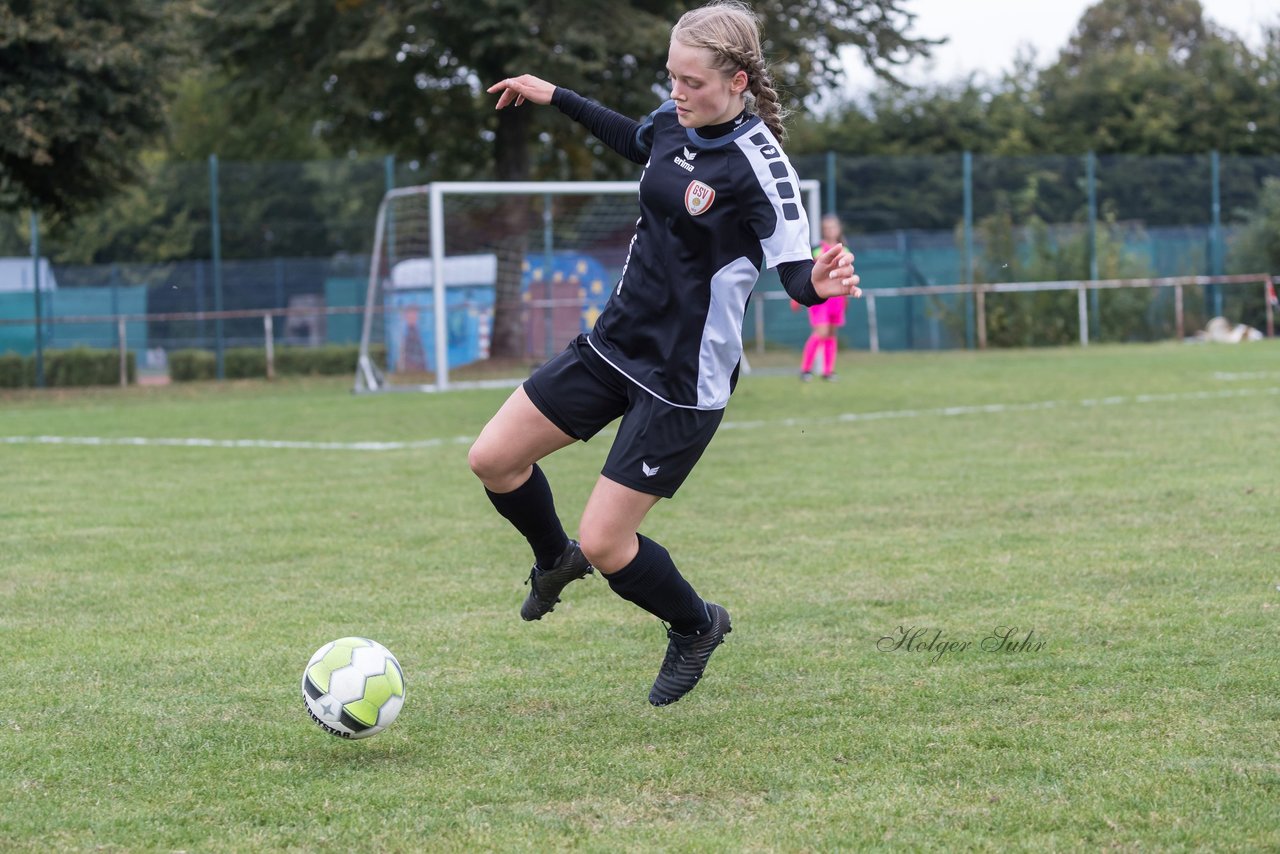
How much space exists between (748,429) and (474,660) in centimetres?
822

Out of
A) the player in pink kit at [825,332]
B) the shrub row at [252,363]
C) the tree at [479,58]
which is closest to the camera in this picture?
the player in pink kit at [825,332]

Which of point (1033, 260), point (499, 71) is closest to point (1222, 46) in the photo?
point (1033, 260)

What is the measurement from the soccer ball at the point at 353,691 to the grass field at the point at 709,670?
9 cm

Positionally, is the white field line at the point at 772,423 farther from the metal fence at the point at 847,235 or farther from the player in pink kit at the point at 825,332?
the metal fence at the point at 847,235

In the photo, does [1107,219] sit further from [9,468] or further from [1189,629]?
[1189,629]

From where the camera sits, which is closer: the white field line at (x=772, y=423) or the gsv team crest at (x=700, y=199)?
the gsv team crest at (x=700, y=199)

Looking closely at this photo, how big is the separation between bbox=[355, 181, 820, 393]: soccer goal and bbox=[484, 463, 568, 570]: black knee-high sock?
14.7 m

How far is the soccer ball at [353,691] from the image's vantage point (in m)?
3.76

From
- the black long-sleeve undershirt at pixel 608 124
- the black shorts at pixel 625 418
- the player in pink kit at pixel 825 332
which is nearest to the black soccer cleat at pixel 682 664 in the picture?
the black shorts at pixel 625 418

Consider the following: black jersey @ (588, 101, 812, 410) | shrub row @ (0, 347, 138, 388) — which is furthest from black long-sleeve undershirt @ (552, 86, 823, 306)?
shrub row @ (0, 347, 138, 388)

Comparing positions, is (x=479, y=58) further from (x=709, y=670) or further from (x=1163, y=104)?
(x=1163, y=104)

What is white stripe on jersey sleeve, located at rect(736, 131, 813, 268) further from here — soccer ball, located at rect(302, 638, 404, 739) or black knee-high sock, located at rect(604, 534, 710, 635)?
soccer ball, located at rect(302, 638, 404, 739)

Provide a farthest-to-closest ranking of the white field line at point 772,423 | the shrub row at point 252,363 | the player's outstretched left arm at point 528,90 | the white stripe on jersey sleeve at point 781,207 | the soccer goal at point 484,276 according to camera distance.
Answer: the shrub row at point 252,363, the soccer goal at point 484,276, the white field line at point 772,423, the player's outstretched left arm at point 528,90, the white stripe on jersey sleeve at point 781,207

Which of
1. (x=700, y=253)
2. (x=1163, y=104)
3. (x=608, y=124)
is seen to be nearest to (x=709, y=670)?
(x=700, y=253)
